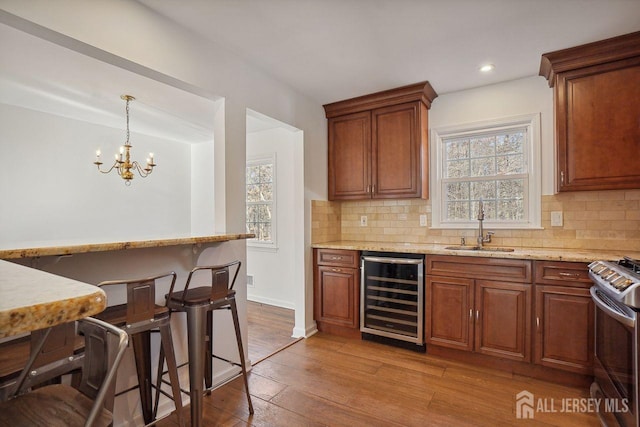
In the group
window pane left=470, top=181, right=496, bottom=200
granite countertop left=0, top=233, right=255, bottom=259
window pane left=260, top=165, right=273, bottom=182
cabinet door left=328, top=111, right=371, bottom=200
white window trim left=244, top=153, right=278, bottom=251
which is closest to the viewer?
granite countertop left=0, top=233, right=255, bottom=259

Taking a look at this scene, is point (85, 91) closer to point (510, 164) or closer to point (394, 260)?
point (394, 260)

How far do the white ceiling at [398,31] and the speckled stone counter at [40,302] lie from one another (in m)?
1.87

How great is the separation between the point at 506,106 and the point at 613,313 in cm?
206

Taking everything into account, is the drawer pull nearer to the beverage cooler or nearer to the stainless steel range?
the stainless steel range

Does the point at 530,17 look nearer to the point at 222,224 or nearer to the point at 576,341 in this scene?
the point at 576,341

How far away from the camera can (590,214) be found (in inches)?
106

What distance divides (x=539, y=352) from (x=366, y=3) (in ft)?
8.85

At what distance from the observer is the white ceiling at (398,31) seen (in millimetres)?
1917

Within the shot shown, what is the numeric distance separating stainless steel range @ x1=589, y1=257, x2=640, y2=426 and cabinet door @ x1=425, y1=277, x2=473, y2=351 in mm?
808

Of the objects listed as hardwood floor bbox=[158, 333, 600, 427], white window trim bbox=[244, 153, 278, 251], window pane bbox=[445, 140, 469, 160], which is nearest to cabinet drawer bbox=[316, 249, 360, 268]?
hardwood floor bbox=[158, 333, 600, 427]

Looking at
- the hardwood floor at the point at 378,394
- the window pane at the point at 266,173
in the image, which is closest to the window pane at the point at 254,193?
the window pane at the point at 266,173

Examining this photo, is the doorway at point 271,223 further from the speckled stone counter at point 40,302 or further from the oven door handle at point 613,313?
the speckled stone counter at point 40,302

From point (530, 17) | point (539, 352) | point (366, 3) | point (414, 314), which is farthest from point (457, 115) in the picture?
point (539, 352)

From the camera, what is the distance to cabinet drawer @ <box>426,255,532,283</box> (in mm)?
2420
